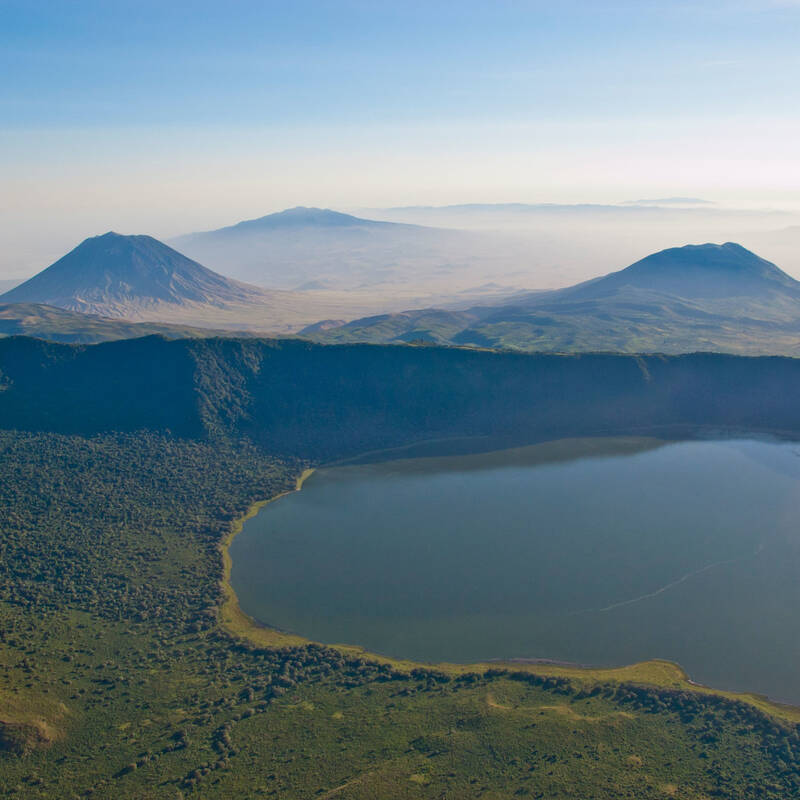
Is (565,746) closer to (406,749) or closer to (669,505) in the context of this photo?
(406,749)

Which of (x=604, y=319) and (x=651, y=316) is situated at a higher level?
(x=651, y=316)

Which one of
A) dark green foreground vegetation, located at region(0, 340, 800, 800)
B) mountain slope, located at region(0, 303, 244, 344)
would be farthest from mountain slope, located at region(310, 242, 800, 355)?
dark green foreground vegetation, located at region(0, 340, 800, 800)

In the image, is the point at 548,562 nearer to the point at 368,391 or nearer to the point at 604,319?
the point at 368,391

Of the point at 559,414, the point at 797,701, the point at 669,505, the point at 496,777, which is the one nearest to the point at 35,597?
the point at 496,777

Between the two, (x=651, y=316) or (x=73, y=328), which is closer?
(x=73, y=328)

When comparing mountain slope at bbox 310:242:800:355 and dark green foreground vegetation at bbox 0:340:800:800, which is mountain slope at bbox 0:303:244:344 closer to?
mountain slope at bbox 310:242:800:355

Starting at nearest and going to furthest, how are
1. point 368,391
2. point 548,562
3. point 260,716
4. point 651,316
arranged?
point 260,716
point 548,562
point 368,391
point 651,316

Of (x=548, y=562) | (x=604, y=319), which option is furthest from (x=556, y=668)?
(x=604, y=319)
